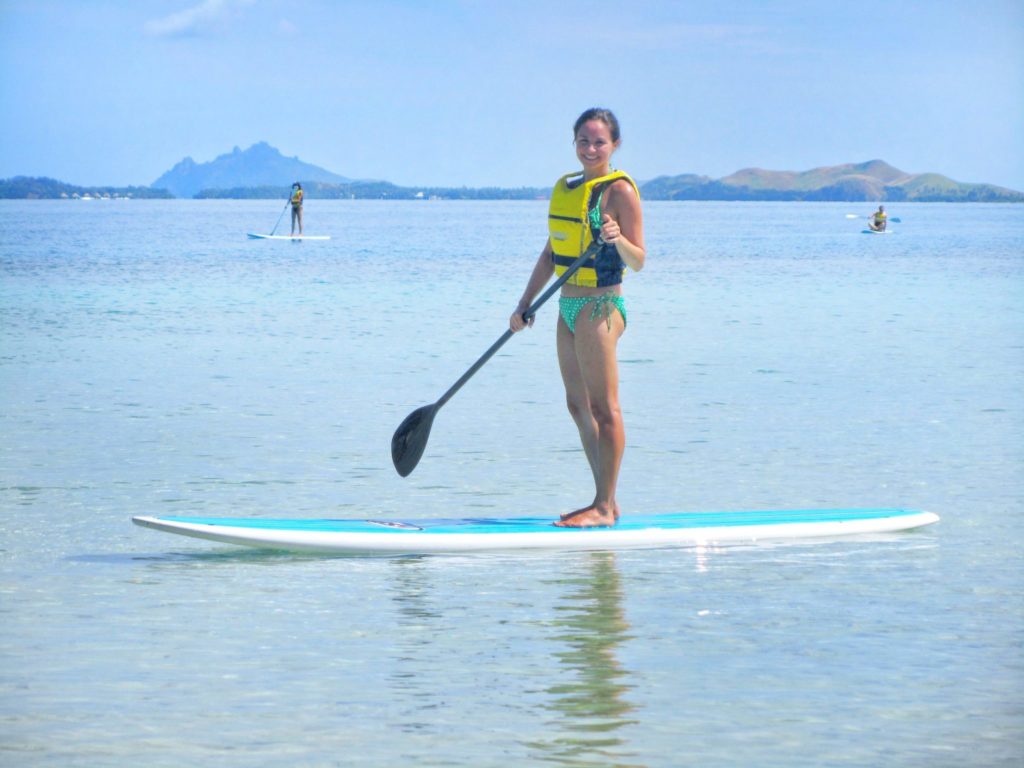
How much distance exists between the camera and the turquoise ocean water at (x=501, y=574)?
478 cm

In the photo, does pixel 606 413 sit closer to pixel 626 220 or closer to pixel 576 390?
pixel 576 390

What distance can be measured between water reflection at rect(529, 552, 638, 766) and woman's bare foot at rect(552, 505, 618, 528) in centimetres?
36

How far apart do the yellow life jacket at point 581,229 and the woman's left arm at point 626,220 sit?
43mm

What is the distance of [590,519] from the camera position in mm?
7410

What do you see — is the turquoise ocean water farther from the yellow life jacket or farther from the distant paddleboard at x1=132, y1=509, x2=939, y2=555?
the yellow life jacket

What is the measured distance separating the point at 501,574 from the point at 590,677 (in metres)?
1.61

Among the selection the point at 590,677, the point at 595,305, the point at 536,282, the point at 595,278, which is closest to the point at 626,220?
the point at 595,278

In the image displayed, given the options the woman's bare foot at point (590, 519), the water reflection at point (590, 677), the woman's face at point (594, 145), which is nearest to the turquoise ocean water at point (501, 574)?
the water reflection at point (590, 677)

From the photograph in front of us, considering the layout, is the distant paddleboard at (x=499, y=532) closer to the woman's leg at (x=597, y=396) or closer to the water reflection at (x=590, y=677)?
the woman's leg at (x=597, y=396)

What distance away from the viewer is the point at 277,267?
131ft

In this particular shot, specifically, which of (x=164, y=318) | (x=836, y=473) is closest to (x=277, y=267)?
(x=164, y=318)

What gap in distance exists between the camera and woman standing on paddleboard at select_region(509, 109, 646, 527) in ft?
22.7

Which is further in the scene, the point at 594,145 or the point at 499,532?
the point at 499,532

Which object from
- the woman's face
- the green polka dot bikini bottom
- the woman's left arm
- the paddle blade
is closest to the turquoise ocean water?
the paddle blade
